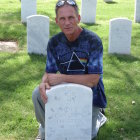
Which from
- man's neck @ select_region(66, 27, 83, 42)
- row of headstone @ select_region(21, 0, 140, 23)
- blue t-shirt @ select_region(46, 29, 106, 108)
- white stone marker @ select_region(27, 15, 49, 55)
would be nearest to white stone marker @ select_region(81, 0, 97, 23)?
row of headstone @ select_region(21, 0, 140, 23)

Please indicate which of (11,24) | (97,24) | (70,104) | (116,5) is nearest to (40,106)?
(70,104)

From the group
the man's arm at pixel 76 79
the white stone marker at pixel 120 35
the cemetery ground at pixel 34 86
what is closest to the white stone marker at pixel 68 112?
the man's arm at pixel 76 79

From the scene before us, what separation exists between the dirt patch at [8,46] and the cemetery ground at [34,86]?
4.5 inches

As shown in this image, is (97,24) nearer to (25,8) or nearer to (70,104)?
(25,8)

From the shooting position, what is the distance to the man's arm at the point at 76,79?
3.31 meters

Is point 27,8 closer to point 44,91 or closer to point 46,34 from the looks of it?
point 46,34

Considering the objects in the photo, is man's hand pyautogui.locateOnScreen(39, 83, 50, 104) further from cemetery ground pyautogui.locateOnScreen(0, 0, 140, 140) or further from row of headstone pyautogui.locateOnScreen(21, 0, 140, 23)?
row of headstone pyautogui.locateOnScreen(21, 0, 140, 23)

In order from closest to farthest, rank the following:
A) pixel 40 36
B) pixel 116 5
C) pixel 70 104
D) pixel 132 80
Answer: pixel 70 104 < pixel 132 80 < pixel 40 36 < pixel 116 5

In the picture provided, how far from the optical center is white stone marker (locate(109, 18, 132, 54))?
6589mm

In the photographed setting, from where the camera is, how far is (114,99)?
4.83 metres

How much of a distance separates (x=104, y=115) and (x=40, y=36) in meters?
2.69

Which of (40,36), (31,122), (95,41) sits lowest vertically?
(31,122)

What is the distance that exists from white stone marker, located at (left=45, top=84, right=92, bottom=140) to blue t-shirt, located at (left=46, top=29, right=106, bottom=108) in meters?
0.35

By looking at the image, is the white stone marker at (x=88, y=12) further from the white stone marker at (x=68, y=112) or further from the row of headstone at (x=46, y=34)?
the white stone marker at (x=68, y=112)
